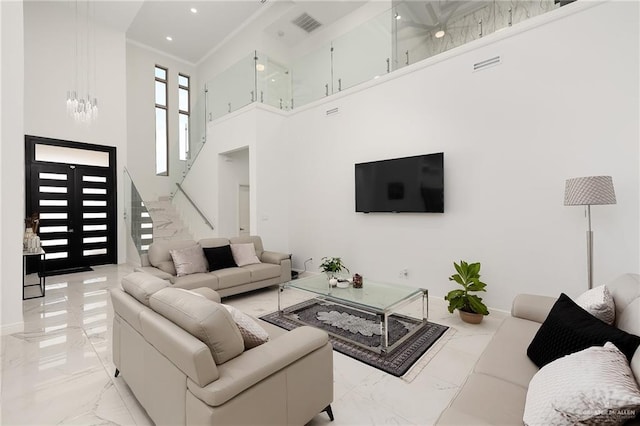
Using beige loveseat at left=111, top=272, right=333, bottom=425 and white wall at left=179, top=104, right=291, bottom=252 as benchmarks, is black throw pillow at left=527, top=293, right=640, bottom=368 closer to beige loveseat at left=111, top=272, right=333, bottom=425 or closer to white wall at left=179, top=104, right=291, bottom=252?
beige loveseat at left=111, top=272, right=333, bottom=425

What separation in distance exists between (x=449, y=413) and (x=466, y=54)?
4.38 m

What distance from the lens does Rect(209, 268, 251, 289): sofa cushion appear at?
4138mm

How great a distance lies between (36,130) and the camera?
20.2 ft

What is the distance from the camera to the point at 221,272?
4.32 metres

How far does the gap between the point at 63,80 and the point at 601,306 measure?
9466 mm

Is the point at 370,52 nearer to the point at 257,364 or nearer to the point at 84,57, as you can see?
the point at 257,364

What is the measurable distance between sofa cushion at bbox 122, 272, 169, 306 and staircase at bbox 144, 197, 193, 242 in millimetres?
4992

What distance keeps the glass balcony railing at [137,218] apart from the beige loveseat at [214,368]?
191 inches

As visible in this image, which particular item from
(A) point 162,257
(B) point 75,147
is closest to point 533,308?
(A) point 162,257

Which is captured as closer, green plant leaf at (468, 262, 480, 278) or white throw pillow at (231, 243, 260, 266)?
green plant leaf at (468, 262, 480, 278)

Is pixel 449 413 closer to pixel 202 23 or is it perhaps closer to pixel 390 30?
pixel 390 30

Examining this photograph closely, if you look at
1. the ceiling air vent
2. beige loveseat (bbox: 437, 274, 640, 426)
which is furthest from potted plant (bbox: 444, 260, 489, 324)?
the ceiling air vent

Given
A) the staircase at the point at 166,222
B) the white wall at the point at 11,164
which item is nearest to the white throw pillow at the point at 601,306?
the white wall at the point at 11,164

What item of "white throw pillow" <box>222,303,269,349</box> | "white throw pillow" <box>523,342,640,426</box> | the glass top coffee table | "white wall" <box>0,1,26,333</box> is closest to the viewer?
"white throw pillow" <box>523,342,640,426</box>
